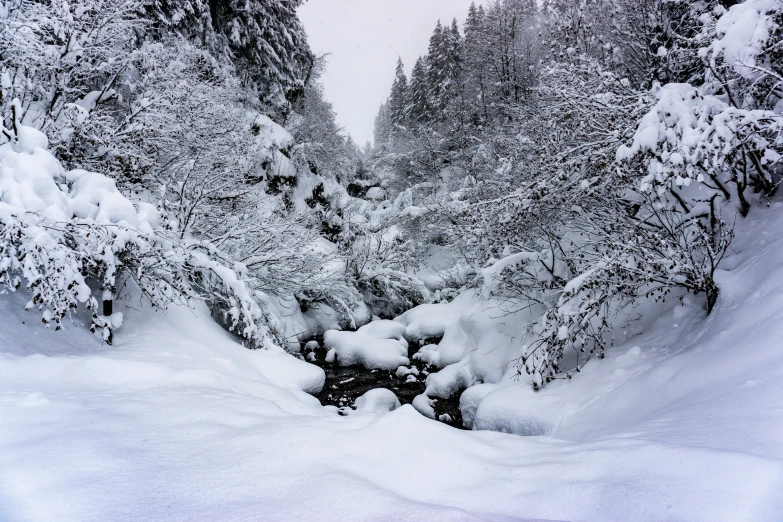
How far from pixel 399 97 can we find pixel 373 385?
3680cm

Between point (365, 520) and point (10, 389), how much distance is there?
340 centimetres

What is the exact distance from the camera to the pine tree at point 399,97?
37.4 meters

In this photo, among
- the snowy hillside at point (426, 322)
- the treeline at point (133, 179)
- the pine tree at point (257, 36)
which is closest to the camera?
the snowy hillside at point (426, 322)

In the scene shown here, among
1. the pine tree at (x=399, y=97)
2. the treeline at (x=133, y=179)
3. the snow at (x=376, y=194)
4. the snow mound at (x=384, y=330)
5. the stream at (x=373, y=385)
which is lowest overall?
the stream at (x=373, y=385)

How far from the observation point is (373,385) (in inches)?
359

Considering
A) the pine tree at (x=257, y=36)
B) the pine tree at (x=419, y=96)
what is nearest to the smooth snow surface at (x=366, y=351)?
the pine tree at (x=257, y=36)

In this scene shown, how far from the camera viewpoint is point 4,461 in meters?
2.00

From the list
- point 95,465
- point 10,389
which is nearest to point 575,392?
point 95,465

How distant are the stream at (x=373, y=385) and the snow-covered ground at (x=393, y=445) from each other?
3.14 m

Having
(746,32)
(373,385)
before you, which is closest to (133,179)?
(373,385)

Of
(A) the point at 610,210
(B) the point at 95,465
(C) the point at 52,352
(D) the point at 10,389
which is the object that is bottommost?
(A) the point at 610,210

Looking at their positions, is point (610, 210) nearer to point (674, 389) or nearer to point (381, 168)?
point (674, 389)

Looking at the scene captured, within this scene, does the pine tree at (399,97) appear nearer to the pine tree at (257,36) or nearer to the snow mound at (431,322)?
the pine tree at (257,36)

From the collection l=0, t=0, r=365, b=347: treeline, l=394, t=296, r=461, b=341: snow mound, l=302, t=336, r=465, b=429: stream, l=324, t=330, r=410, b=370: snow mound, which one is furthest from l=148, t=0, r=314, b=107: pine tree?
l=394, t=296, r=461, b=341: snow mound
